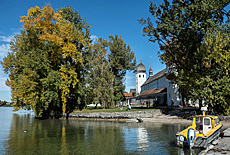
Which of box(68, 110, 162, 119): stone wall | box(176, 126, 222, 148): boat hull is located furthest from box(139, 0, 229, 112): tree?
box(176, 126, 222, 148): boat hull

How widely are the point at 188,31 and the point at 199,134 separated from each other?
17511mm

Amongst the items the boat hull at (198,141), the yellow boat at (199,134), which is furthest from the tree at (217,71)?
the boat hull at (198,141)

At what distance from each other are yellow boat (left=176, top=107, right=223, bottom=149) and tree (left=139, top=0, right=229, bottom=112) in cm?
1089

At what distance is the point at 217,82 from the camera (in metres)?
24.5

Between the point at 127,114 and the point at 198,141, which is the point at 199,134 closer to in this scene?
the point at 198,141

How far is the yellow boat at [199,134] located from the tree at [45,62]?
24.5m

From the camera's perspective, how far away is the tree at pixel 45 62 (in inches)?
1377

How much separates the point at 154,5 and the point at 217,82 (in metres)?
14.0

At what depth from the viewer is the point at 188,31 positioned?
27.8 metres

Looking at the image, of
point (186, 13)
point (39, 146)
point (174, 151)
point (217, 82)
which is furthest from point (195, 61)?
point (39, 146)

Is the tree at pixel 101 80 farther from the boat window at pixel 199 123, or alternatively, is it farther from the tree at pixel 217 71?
the boat window at pixel 199 123

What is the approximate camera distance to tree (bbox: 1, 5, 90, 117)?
34969 mm

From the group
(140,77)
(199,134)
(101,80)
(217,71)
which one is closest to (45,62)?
(101,80)

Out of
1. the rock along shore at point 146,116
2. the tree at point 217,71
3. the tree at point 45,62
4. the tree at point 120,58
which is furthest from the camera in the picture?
the tree at point 120,58
